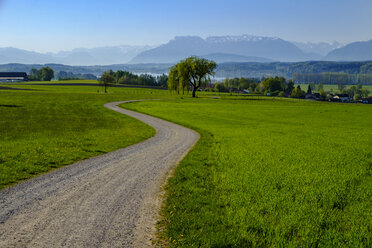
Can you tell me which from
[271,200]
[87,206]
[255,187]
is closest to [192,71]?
[255,187]

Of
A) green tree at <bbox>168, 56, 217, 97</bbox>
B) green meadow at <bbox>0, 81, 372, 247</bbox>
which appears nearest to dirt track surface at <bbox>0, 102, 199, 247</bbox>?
green meadow at <bbox>0, 81, 372, 247</bbox>

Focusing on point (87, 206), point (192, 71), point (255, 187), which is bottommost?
point (87, 206)

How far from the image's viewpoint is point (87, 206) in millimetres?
10883

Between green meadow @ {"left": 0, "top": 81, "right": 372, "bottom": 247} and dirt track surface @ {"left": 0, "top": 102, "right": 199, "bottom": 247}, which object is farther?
green meadow @ {"left": 0, "top": 81, "right": 372, "bottom": 247}

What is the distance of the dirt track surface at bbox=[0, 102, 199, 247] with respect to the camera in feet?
27.9

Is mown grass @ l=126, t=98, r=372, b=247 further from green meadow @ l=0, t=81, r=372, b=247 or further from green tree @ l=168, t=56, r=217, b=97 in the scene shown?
green tree @ l=168, t=56, r=217, b=97

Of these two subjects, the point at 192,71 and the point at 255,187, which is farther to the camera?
the point at 192,71

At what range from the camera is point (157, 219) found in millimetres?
9922

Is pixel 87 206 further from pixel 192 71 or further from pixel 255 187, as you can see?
pixel 192 71

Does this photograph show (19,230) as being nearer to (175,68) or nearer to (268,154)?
(268,154)

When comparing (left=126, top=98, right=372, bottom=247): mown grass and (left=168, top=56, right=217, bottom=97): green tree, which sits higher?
(left=168, top=56, right=217, bottom=97): green tree

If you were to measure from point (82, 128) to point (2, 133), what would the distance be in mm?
8170

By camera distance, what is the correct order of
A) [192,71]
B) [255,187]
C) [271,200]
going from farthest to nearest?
[192,71] → [255,187] → [271,200]

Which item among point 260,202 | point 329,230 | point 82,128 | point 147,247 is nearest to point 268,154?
point 260,202
